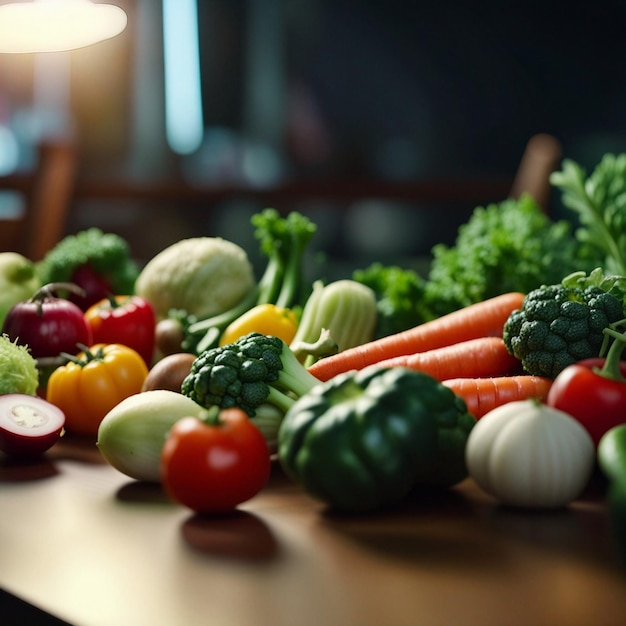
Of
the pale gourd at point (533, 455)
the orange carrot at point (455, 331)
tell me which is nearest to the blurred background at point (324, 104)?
the orange carrot at point (455, 331)

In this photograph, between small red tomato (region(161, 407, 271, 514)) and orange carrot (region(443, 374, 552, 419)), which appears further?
orange carrot (region(443, 374, 552, 419))

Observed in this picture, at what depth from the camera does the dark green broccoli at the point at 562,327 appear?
1425 mm

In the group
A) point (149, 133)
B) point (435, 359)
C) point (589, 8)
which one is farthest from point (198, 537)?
Answer: point (149, 133)

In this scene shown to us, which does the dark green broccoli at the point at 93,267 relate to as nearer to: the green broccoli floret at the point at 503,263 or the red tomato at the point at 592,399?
the green broccoli floret at the point at 503,263

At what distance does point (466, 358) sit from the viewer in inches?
63.0

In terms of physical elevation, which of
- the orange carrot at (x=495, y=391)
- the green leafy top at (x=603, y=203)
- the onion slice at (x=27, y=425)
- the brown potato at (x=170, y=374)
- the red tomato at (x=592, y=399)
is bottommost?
the onion slice at (x=27, y=425)

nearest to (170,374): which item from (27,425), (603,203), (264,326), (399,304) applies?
(27,425)

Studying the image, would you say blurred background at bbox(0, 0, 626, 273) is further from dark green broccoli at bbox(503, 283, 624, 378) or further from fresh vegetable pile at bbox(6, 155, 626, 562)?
dark green broccoli at bbox(503, 283, 624, 378)

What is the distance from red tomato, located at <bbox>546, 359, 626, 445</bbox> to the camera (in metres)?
1.21

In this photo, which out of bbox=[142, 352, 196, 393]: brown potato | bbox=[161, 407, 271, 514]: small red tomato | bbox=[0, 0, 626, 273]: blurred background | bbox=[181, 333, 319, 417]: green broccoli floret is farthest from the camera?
bbox=[0, 0, 626, 273]: blurred background

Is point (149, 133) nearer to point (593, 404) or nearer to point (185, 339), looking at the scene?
point (185, 339)

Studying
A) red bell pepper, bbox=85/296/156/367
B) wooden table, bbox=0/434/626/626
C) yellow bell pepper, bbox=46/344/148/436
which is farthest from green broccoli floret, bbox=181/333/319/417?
red bell pepper, bbox=85/296/156/367

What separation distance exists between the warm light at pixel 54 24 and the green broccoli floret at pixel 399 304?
86 cm

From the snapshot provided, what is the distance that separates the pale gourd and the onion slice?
2.27ft
